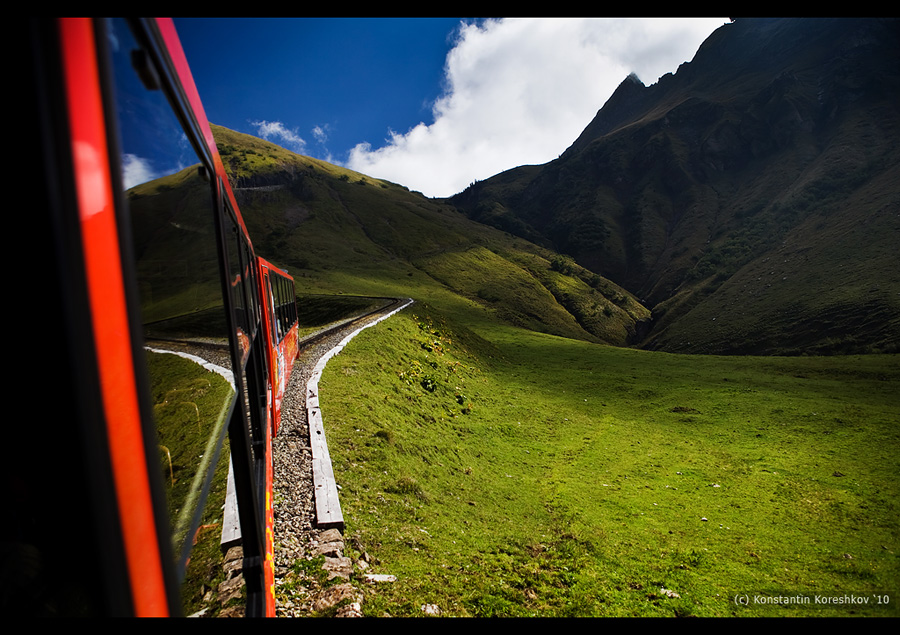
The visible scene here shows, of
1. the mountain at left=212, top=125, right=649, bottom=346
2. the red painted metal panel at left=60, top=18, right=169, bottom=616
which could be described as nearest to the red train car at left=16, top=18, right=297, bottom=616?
the red painted metal panel at left=60, top=18, right=169, bottom=616

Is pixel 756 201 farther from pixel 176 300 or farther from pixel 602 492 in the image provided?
pixel 176 300

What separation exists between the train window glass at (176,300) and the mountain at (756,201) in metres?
59.2

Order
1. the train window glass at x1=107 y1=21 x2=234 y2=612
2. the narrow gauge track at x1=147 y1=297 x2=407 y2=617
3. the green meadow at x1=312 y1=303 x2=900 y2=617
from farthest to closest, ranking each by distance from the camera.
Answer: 1. the green meadow at x1=312 y1=303 x2=900 y2=617
2. the narrow gauge track at x1=147 y1=297 x2=407 y2=617
3. the train window glass at x1=107 y1=21 x2=234 y2=612

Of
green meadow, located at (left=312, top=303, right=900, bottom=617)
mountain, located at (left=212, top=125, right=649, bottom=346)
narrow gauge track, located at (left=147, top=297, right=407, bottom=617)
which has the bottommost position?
green meadow, located at (left=312, top=303, right=900, bottom=617)

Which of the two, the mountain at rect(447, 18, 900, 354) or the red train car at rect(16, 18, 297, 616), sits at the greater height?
the mountain at rect(447, 18, 900, 354)

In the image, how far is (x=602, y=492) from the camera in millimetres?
11570

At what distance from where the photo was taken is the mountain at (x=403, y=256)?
6838 centimetres

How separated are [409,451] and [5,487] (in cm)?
1022

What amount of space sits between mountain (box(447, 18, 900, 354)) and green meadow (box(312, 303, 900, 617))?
130ft

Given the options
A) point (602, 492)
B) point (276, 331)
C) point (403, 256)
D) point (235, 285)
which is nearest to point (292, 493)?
point (235, 285)

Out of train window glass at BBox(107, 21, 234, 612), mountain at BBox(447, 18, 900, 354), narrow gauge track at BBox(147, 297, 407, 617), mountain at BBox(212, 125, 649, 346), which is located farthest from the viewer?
mountain at BBox(212, 125, 649, 346)

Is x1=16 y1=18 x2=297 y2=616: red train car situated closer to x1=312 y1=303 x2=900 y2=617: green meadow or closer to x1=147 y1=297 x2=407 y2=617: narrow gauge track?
x1=147 y1=297 x2=407 y2=617: narrow gauge track

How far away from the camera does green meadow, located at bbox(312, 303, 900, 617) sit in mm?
6820

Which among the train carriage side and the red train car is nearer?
the red train car
